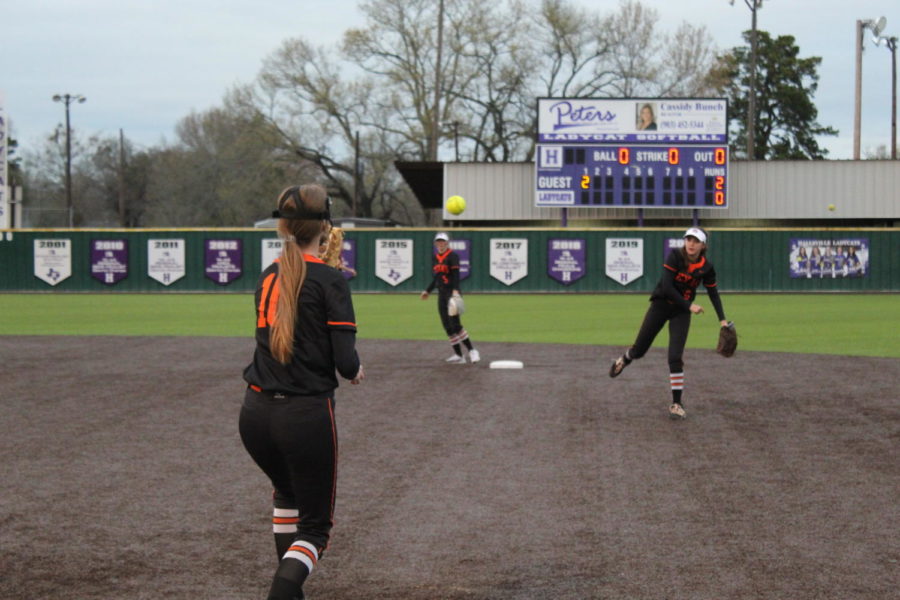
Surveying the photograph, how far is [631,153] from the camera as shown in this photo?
3550 cm

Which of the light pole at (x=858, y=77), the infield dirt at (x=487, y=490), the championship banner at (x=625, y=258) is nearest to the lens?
the infield dirt at (x=487, y=490)

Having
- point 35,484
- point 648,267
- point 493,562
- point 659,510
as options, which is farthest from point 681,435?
point 648,267

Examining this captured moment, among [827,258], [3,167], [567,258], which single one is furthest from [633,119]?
[3,167]

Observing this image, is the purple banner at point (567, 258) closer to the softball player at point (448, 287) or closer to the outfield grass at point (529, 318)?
the outfield grass at point (529, 318)

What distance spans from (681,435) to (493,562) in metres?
4.07

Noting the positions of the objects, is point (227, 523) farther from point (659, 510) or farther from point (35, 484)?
point (659, 510)

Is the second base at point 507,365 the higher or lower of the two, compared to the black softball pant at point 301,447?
lower

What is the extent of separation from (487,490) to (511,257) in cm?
2814

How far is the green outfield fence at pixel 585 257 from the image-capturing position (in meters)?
34.5

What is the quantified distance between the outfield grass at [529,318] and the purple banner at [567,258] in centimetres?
111

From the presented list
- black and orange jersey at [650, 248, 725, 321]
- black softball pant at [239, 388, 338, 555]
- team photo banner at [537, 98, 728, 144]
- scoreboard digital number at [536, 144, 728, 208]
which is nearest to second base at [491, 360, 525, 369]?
black and orange jersey at [650, 248, 725, 321]

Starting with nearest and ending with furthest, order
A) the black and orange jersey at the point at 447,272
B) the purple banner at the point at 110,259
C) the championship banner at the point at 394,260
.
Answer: the black and orange jersey at the point at 447,272, the championship banner at the point at 394,260, the purple banner at the point at 110,259

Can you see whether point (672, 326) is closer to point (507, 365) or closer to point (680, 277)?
point (680, 277)

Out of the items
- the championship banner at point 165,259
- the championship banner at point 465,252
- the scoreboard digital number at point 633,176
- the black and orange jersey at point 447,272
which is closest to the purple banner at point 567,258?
the scoreboard digital number at point 633,176
